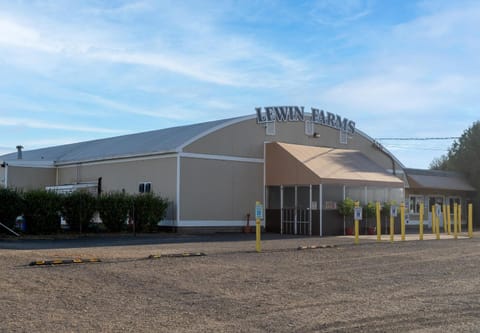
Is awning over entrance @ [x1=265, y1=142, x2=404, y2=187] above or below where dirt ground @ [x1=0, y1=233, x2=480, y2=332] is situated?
above

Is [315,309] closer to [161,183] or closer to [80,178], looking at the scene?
[161,183]

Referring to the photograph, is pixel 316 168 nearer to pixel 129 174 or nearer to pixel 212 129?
pixel 212 129

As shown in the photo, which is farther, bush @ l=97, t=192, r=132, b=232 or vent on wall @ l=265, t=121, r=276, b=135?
vent on wall @ l=265, t=121, r=276, b=135

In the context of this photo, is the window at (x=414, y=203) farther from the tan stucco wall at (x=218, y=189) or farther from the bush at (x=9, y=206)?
the bush at (x=9, y=206)

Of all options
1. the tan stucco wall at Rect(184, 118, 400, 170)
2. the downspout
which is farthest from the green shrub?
the downspout

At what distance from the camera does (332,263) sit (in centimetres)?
1464

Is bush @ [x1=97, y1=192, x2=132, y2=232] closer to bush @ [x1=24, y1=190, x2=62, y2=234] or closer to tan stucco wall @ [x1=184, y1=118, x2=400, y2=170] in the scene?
bush @ [x1=24, y1=190, x2=62, y2=234]

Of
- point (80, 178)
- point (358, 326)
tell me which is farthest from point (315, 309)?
point (80, 178)

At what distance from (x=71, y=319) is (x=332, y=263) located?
26.6ft

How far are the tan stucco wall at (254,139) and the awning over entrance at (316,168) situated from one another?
714 millimetres

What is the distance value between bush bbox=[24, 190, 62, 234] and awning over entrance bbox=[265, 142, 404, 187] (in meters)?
10.3

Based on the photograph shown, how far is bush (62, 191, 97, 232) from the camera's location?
25.2 meters

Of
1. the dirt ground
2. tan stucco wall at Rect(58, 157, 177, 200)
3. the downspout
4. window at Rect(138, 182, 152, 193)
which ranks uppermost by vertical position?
the downspout

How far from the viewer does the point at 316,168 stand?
27672mm
